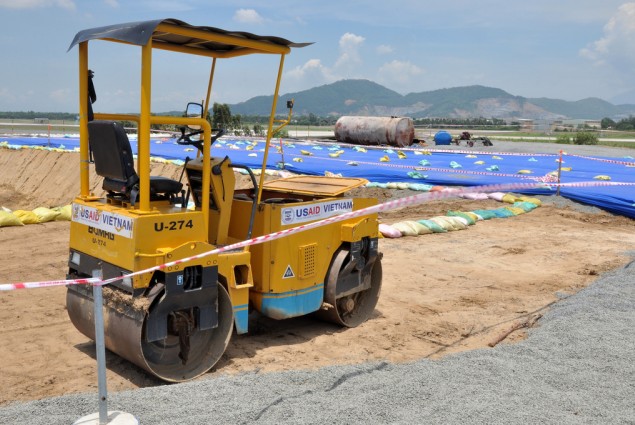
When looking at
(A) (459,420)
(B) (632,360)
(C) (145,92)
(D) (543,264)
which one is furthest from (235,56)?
(D) (543,264)

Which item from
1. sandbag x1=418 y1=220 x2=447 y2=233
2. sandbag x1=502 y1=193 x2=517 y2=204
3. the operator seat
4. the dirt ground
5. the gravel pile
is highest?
the operator seat

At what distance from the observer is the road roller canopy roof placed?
4.79 m

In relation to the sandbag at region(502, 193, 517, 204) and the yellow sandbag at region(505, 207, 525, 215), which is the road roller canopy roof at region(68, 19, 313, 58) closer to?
the yellow sandbag at region(505, 207, 525, 215)

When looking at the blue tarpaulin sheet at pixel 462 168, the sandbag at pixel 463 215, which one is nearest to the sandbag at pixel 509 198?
the blue tarpaulin sheet at pixel 462 168

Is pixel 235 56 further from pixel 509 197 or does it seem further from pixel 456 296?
pixel 509 197

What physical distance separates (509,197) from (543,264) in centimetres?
591

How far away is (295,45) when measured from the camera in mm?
5738


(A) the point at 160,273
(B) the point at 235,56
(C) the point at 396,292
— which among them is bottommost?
(C) the point at 396,292

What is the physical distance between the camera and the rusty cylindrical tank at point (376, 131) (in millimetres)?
32688

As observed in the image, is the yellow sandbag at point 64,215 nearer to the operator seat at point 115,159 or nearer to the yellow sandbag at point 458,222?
the yellow sandbag at point 458,222

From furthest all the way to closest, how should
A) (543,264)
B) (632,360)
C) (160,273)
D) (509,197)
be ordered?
(509,197) → (543,264) → (632,360) → (160,273)

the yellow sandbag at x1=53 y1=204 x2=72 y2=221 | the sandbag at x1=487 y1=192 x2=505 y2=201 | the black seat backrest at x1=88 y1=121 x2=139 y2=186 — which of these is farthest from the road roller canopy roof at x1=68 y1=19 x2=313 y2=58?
the sandbag at x1=487 y1=192 x2=505 y2=201

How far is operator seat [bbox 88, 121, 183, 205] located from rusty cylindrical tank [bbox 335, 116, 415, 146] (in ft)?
92.0

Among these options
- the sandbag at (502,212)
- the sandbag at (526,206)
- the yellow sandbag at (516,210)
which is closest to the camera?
the sandbag at (502,212)
